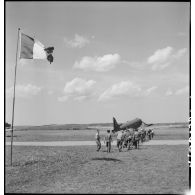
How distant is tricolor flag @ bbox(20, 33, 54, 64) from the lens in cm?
1584

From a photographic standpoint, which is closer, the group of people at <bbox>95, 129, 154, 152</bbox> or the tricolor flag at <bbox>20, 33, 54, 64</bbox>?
the tricolor flag at <bbox>20, 33, 54, 64</bbox>

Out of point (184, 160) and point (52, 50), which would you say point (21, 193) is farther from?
point (184, 160)

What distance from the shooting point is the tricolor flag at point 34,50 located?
52.0ft

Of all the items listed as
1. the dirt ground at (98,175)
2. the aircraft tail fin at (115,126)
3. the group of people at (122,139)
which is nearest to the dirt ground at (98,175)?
the dirt ground at (98,175)

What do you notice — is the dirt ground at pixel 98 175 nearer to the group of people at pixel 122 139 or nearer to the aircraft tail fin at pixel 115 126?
the group of people at pixel 122 139

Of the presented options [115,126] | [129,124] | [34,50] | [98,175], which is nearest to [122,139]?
[98,175]

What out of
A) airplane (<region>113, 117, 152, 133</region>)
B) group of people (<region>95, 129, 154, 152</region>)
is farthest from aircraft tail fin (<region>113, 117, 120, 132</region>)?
group of people (<region>95, 129, 154, 152</region>)

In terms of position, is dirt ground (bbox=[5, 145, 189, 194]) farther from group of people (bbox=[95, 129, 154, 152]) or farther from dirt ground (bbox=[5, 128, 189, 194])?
group of people (bbox=[95, 129, 154, 152])

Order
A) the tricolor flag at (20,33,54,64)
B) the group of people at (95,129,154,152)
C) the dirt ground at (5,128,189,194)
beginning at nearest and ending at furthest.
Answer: the dirt ground at (5,128,189,194) < the tricolor flag at (20,33,54,64) < the group of people at (95,129,154,152)

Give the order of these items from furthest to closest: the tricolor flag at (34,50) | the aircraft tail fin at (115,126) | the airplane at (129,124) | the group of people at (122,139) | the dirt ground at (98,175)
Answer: the aircraft tail fin at (115,126), the airplane at (129,124), the group of people at (122,139), the tricolor flag at (34,50), the dirt ground at (98,175)

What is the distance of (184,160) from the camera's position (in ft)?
55.7
